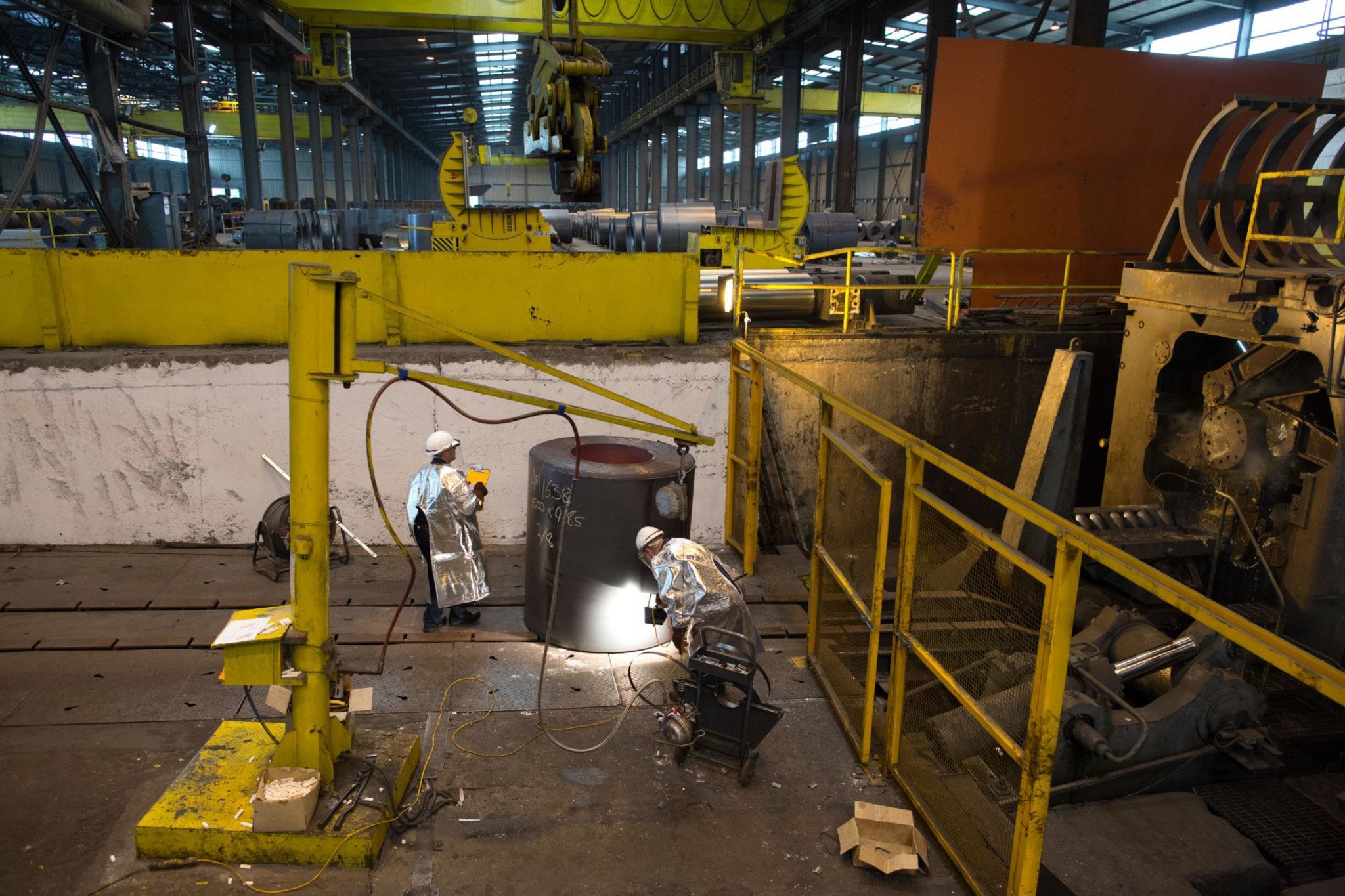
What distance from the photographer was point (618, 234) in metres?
21.3

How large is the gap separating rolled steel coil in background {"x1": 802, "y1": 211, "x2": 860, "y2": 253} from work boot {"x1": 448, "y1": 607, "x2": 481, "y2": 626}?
51.1 feet

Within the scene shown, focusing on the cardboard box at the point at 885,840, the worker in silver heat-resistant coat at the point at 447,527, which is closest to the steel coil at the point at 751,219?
the worker in silver heat-resistant coat at the point at 447,527

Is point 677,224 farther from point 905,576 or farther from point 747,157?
point 905,576

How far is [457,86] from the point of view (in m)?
41.2

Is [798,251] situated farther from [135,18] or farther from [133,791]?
[133,791]

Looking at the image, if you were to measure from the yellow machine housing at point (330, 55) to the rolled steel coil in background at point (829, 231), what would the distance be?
→ 11.6m

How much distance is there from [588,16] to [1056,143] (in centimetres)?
1138

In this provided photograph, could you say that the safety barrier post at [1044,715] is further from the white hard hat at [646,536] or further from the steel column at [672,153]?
the steel column at [672,153]

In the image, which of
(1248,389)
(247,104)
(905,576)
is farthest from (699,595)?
(247,104)

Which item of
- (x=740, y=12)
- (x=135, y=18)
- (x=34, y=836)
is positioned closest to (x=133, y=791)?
(x=34, y=836)

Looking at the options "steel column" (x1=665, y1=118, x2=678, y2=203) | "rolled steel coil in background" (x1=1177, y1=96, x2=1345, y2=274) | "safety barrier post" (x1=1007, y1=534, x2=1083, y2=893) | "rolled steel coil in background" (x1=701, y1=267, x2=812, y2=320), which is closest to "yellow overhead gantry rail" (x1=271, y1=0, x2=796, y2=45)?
"rolled steel coil in background" (x1=701, y1=267, x2=812, y2=320)

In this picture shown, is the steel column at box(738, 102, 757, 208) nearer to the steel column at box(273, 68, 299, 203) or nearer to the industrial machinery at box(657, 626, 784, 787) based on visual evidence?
the steel column at box(273, 68, 299, 203)

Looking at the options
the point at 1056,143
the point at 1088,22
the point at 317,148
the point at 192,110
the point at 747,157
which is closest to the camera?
the point at 1056,143

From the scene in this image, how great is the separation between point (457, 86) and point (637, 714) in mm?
41885
